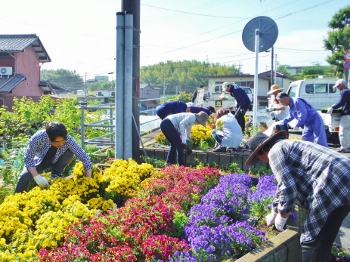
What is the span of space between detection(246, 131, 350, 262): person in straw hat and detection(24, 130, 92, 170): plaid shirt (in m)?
2.61

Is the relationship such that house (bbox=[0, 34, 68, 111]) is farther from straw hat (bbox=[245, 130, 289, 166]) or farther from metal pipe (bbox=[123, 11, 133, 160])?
straw hat (bbox=[245, 130, 289, 166])

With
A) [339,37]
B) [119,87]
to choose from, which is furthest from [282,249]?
[339,37]

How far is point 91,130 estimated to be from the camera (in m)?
10.0

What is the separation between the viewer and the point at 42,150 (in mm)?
4816

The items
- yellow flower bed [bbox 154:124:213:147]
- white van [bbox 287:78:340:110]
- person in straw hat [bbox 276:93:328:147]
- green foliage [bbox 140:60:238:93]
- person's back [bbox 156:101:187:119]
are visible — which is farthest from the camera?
green foliage [bbox 140:60:238:93]

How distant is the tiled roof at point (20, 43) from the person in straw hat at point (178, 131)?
898 inches

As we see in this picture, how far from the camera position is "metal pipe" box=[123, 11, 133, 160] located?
5500mm

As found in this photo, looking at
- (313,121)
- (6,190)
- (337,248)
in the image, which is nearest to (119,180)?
(6,190)

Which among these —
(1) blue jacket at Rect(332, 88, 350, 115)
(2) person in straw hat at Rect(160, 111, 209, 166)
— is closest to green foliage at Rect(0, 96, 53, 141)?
(2) person in straw hat at Rect(160, 111, 209, 166)

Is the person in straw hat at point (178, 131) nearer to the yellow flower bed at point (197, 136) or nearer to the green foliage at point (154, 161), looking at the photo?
the green foliage at point (154, 161)

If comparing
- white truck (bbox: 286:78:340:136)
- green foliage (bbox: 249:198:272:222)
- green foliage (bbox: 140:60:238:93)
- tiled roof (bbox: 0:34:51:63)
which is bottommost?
green foliage (bbox: 249:198:272:222)

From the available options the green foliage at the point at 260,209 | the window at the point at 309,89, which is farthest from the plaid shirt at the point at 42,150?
the window at the point at 309,89

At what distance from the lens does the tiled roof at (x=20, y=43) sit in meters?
26.0

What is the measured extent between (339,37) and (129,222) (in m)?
25.3
